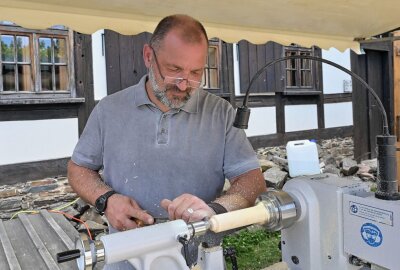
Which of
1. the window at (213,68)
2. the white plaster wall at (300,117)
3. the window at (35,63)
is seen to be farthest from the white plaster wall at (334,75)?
the window at (35,63)

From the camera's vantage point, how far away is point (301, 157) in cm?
632

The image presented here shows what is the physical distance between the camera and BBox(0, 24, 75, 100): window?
4590mm

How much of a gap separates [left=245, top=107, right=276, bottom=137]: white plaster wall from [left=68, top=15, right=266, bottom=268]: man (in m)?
5.19

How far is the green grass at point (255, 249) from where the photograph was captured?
3.81 m

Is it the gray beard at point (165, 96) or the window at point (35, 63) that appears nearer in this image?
the gray beard at point (165, 96)

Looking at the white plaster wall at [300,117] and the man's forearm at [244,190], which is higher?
the white plaster wall at [300,117]

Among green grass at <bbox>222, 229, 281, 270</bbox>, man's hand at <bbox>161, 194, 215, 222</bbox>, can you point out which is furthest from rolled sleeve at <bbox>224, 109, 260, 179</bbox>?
green grass at <bbox>222, 229, 281, 270</bbox>

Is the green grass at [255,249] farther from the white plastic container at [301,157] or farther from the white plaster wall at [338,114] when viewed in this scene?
the white plaster wall at [338,114]

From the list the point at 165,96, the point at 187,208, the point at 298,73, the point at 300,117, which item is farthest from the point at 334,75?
the point at 187,208

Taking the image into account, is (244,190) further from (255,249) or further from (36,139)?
(36,139)

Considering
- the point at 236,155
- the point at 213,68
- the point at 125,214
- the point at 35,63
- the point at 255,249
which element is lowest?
the point at 255,249

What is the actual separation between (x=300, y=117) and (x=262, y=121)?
1043 millimetres

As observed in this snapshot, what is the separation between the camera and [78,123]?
510 centimetres

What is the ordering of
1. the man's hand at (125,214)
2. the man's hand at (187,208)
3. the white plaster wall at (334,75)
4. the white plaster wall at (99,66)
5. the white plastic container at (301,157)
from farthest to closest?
the white plaster wall at (334,75), the white plastic container at (301,157), the white plaster wall at (99,66), the man's hand at (125,214), the man's hand at (187,208)
